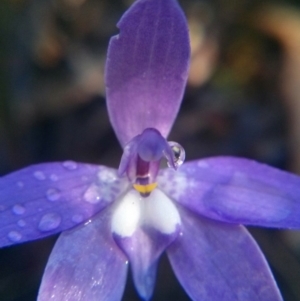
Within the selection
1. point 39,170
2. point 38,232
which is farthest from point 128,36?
point 38,232

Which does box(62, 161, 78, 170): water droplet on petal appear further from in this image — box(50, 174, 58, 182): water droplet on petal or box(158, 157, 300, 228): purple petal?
box(158, 157, 300, 228): purple petal

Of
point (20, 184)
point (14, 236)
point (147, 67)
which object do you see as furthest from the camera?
point (147, 67)

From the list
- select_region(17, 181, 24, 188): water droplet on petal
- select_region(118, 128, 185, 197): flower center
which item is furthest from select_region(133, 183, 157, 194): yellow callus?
select_region(17, 181, 24, 188): water droplet on petal

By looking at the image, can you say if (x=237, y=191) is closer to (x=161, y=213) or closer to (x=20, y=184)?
(x=161, y=213)

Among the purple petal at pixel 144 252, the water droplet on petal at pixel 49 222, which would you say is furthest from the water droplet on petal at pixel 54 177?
the purple petal at pixel 144 252

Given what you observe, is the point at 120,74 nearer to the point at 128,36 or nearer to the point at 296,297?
the point at 128,36

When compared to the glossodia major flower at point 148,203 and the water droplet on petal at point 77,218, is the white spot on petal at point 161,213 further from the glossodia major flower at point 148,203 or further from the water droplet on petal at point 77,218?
the water droplet on petal at point 77,218

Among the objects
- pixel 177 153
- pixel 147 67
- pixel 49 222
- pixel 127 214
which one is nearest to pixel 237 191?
→ pixel 177 153
